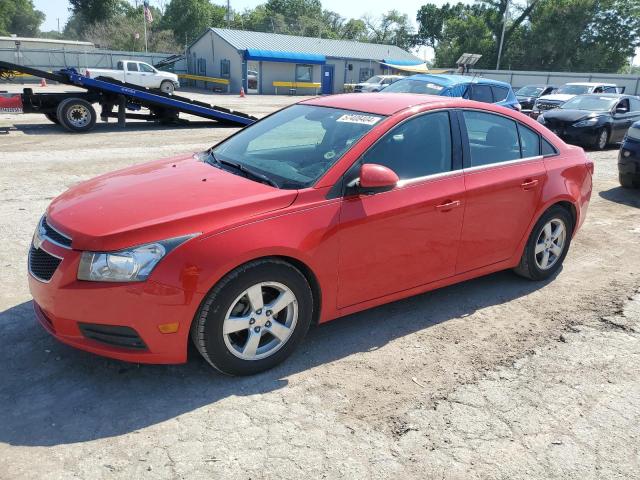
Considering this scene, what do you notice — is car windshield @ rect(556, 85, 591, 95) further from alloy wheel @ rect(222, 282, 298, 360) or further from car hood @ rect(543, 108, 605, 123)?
alloy wheel @ rect(222, 282, 298, 360)

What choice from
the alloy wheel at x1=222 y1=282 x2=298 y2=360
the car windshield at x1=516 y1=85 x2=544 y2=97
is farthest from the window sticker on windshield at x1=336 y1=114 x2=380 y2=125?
the car windshield at x1=516 y1=85 x2=544 y2=97

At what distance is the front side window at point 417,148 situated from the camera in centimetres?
373

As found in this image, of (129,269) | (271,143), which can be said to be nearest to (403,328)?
(271,143)

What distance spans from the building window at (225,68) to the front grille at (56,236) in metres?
40.2

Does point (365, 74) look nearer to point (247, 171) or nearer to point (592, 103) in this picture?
point (592, 103)

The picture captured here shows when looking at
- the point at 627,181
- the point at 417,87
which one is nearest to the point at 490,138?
the point at 627,181

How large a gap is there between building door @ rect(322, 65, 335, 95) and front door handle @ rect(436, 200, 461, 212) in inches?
1661

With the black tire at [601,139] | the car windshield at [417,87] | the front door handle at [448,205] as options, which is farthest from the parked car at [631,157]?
the front door handle at [448,205]

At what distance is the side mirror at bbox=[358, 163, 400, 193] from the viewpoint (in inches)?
133

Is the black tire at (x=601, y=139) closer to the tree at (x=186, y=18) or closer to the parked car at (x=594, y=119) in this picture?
the parked car at (x=594, y=119)

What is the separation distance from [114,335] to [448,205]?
240 centimetres

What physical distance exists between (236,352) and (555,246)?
3.25 metres

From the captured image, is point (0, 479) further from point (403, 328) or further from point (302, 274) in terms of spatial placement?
point (403, 328)

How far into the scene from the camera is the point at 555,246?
497 centimetres
